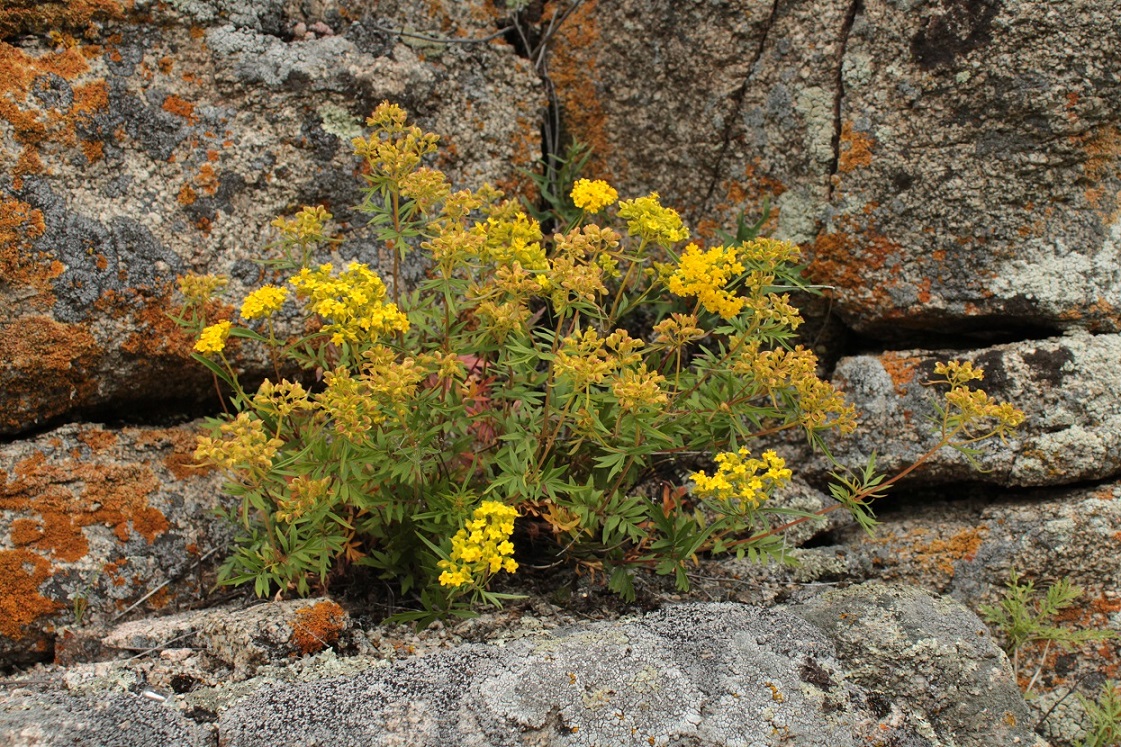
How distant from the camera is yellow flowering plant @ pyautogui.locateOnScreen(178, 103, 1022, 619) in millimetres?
2852

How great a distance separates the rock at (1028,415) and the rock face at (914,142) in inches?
6.7

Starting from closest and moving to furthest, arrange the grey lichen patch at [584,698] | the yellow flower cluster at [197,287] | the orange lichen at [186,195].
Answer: the grey lichen patch at [584,698], the yellow flower cluster at [197,287], the orange lichen at [186,195]

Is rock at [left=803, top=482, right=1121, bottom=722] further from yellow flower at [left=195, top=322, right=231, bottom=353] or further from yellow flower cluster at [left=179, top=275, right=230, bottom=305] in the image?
yellow flower cluster at [left=179, top=275, right=230, bottom=305]

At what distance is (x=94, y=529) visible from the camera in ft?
11.5

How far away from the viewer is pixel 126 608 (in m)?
3.43

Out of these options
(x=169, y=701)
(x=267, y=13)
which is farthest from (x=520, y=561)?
(x=267, y=13)

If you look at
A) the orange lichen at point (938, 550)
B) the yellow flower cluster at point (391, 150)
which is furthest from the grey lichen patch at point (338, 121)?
the orange lichen at point (938, 550)

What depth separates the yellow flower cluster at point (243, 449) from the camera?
2688 mm

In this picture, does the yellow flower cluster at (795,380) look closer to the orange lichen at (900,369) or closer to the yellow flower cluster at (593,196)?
the yellow flower cluster at (593,196)

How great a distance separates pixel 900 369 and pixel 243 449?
2.60 metres

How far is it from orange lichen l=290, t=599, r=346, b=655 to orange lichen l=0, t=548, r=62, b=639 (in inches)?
40.1

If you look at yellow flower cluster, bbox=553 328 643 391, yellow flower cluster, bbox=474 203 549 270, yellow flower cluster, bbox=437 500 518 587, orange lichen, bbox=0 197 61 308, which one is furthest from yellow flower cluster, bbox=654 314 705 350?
orange lichen, bbox=0 197 61 308

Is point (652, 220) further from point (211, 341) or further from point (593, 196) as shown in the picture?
point (211, 341)

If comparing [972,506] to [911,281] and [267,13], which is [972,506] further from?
[267,13]
